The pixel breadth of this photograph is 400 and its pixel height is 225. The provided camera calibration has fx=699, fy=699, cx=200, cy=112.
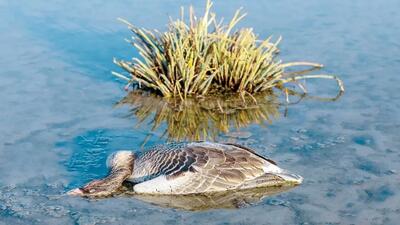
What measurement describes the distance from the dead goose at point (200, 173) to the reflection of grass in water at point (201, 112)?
1514mm

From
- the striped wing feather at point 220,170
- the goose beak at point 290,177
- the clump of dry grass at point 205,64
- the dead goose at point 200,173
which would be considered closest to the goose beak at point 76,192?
the dead goose at point 200,173

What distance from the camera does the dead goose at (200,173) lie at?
770 cm

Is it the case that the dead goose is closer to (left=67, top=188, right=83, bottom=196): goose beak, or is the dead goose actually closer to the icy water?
(left=67, top=188, right=83, bottom=196): goose beak

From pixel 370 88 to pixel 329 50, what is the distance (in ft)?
6.56

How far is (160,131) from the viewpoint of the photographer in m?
9.78

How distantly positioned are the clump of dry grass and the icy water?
0.74 m

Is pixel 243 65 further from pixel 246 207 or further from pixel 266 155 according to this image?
pixel 246 207

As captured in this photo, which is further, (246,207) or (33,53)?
(33,53)

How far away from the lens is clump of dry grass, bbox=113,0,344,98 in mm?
10711

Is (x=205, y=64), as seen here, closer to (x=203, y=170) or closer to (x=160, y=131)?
(x=160, y=131)

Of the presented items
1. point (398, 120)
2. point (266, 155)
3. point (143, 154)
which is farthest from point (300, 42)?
point (143, 154)

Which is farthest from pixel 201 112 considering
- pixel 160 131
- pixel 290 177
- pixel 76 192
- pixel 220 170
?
pixel 76 192

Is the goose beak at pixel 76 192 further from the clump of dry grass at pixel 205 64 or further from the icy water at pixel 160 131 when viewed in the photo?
the clump of dry grass at pixel 205 64

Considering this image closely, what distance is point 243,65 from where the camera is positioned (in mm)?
10719
